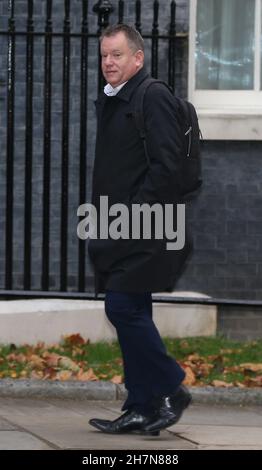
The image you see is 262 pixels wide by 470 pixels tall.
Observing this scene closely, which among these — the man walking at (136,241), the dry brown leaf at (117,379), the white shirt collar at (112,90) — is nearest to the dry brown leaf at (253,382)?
the dry brown leaf at (117,379)

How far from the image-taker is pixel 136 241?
6723 mm

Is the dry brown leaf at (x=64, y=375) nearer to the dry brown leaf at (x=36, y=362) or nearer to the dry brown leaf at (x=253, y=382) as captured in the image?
the dry brown leaf at (x=36, y=362)

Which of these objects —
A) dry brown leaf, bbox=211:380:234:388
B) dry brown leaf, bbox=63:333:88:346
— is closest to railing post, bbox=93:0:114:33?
dry brown leaf, bbox=63:333:88:346

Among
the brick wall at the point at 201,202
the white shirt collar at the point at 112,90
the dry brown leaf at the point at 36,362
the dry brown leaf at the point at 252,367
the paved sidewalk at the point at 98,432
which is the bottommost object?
the paved sidewalk at the point at 98,432

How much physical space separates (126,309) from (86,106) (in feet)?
11.1

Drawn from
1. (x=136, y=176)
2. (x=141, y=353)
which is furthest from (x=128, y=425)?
(x=136, y=176)

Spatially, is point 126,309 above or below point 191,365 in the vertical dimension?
above

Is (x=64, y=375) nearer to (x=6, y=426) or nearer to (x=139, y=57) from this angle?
(x=6, y=426)

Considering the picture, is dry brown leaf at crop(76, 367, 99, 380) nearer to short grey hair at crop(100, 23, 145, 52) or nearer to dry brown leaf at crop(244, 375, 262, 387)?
dry brown leaf at crop(244, 375, 262, 387)

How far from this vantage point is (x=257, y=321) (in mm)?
10602

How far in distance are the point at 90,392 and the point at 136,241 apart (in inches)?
69.5

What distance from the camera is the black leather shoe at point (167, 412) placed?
6773mm

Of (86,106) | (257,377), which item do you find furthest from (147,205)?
(86,106)
